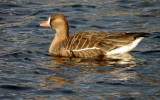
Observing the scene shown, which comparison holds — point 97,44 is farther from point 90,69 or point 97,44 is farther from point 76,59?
point 90,69

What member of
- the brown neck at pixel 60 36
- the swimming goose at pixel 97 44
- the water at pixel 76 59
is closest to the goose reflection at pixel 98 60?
the water at pixel 76 59

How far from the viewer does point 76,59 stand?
14211 millimetres

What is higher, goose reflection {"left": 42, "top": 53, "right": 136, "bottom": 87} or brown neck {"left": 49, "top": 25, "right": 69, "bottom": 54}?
brown neck {"left": 49, "top": 25, "right": 69, "bottom": 54}

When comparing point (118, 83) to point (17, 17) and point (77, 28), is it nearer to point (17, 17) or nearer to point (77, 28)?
point (77, 28)

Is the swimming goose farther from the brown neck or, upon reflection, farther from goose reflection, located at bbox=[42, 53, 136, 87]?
the brown neck

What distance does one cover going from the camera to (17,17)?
62.3ft

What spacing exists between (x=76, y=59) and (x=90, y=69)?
152cm

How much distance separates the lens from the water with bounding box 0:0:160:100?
436 inches

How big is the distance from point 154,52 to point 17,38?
4700 millimetres

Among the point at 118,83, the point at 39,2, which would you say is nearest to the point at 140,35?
the point at 118,83

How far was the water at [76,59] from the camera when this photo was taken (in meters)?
11.1

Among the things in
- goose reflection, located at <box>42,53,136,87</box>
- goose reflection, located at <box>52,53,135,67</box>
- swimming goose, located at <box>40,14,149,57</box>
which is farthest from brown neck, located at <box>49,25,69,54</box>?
goose reflection, located at <box>42,53,136,87</box>

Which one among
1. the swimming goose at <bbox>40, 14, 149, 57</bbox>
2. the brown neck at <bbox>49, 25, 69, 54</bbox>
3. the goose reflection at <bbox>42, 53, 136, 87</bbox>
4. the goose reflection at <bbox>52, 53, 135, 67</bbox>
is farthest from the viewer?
the brown neck at <bbox>49, 25, 69, 54</bbox>

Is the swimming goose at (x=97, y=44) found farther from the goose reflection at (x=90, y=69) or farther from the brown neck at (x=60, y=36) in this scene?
the brown neck at (x=60, y=36)
